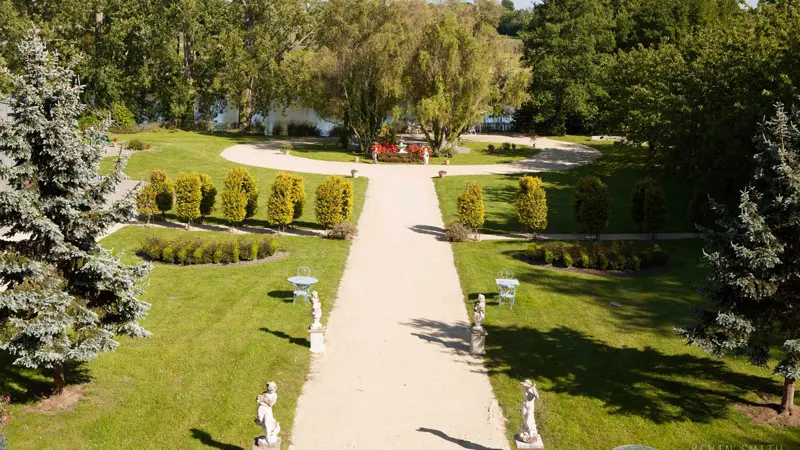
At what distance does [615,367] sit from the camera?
1683 cm

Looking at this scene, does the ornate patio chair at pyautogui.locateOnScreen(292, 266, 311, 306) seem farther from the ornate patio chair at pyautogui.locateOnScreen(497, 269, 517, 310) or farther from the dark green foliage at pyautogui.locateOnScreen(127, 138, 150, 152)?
the dark green foliage at pyautogui.locateOnScreen(127, 138, 150, 152)

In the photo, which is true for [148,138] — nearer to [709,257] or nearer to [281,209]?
[281,209]

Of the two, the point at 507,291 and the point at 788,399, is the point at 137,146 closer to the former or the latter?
the point at 507,291

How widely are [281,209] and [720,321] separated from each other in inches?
744

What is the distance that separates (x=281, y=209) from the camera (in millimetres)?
28297

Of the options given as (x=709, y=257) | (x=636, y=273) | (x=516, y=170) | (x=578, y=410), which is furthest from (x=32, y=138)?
(x=516, y=170)

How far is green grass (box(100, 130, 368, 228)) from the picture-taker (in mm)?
32575

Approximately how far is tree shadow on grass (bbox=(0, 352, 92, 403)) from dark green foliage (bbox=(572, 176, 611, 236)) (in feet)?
66.3

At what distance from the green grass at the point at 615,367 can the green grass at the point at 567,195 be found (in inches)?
313

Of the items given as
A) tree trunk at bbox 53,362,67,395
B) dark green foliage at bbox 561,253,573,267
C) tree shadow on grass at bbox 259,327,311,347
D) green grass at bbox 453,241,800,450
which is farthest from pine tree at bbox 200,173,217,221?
tree trunk at bbox 53,362,67,395

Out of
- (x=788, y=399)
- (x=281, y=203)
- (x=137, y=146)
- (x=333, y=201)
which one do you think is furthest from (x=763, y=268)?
(x=137, y=146)

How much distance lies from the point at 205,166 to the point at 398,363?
2908 centimetres

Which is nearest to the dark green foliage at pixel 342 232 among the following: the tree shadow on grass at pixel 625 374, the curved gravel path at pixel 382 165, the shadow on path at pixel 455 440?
the tree shadow on grass at pixel 625 374

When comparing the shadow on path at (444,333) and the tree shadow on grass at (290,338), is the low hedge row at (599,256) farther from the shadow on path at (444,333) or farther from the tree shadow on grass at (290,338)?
the tree shadow on grass at (290,338)
